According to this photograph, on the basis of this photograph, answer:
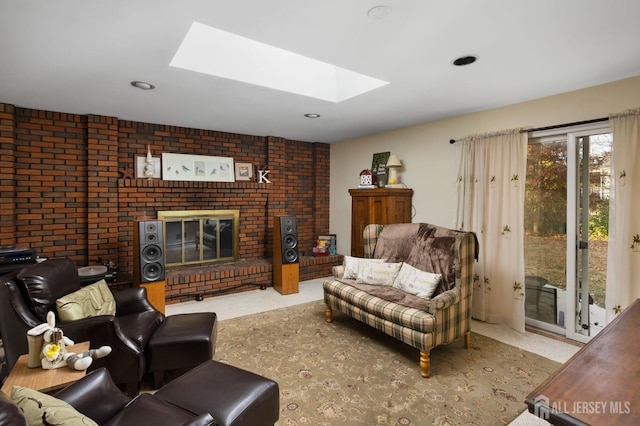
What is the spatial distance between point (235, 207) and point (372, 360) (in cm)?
312

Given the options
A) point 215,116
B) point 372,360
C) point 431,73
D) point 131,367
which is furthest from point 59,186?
point 431,73

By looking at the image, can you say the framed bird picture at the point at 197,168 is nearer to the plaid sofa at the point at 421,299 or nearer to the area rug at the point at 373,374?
the area rug at the point at 373,374

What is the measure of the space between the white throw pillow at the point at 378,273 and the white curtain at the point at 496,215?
1030mm

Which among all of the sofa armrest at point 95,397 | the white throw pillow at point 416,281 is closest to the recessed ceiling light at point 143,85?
the sofa armrest at point 95,397

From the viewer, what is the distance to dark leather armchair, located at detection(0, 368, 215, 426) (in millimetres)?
1274

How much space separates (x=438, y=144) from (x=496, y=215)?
1.13m

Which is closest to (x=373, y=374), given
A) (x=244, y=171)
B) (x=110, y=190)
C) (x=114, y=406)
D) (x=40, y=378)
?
(x=114, y=406)

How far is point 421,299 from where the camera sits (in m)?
2.79

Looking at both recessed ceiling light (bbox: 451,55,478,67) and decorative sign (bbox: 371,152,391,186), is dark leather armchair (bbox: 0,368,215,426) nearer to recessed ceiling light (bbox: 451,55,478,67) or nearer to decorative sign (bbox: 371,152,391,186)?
recessed ceiling light (bbox: 451,55,478,67)

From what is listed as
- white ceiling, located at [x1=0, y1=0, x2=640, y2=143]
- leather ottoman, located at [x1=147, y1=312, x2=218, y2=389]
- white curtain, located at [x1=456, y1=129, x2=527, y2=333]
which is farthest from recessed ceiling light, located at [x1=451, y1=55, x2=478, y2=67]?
leather ottoman, located at [x1=147, y1=312, x2=218, y2=389]

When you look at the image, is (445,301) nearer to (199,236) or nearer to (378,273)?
(378,273)

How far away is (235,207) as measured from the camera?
193 inches

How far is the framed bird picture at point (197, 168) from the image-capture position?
4.36 meters

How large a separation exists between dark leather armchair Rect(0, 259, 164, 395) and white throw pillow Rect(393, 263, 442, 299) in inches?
85.3
